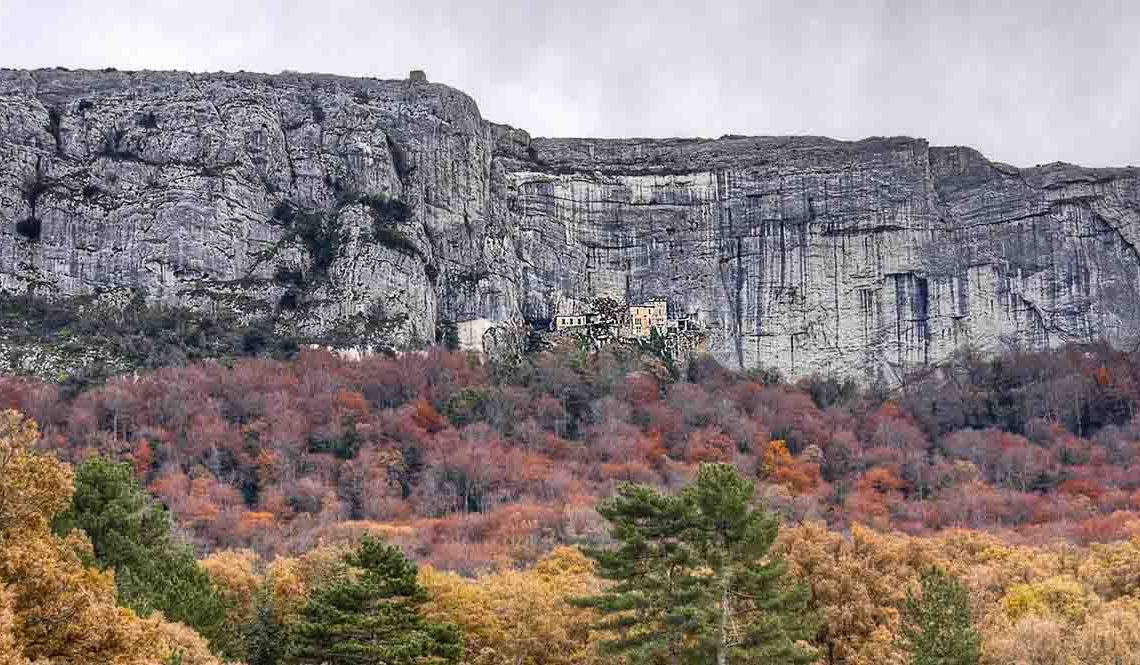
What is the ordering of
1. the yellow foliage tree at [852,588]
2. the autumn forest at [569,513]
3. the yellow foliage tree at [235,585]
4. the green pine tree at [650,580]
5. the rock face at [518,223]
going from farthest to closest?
the rock face at [518,223] < the yellow foliage tree at [235,585] < the yellow foliage tree at [852,588] < the green pine tree at [650,580] < the autumn forest at [569,513]

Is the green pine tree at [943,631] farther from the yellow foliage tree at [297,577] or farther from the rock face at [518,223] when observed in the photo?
the rock face at [518,223]

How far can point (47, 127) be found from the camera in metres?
100

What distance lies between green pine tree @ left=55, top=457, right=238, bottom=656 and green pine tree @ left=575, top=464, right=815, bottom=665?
429 inches

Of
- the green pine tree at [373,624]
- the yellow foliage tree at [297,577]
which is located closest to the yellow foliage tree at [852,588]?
the green pine tree at [373,624]

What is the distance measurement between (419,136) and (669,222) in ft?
77.3

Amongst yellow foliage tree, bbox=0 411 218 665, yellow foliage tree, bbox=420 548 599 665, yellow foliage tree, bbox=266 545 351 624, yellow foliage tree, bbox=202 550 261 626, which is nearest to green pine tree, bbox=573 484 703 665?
yellow foliage tree, bbox=420 548 599 665

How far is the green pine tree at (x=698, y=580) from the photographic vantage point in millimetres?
33250

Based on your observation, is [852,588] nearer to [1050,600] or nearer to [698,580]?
[1050,600]

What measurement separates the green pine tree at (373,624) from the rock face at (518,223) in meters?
60.2

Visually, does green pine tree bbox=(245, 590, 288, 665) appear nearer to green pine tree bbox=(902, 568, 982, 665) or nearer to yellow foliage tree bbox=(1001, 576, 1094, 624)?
green pine tree bbox=(902, 568, 982, 665)

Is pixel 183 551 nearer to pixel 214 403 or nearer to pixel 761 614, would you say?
pixel 761 614

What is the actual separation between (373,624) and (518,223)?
3159 inches

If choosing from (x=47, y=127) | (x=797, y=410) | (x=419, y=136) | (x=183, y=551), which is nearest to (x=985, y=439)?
(x=797, y=410)

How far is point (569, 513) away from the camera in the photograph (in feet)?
213
